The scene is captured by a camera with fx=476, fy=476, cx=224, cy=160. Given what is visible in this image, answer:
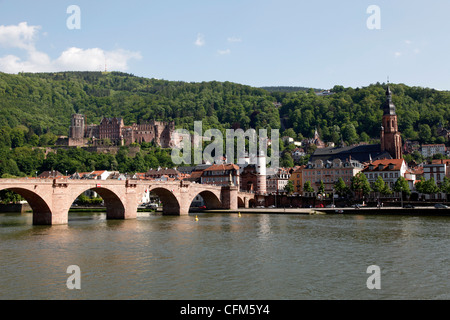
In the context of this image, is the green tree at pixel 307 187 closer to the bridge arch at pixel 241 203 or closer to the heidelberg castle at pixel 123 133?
the bridge arch at pixel 241 203

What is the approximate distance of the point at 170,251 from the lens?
101 ft

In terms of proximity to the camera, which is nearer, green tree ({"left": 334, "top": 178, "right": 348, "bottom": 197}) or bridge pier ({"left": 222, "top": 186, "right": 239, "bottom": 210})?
bridge pier ({"left": 222, "top": 186, "right": 239, "bottom": 210})

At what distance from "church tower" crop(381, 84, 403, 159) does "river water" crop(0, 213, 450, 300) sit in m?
74.0

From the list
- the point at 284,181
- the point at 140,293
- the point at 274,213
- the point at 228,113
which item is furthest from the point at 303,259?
the point at 228,113

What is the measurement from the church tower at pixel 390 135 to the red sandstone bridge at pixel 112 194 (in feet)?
159

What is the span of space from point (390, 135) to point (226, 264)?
9620 cm

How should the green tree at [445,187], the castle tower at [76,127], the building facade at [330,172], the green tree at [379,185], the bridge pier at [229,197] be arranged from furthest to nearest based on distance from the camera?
1. the castle tower at [76,127]
2. the building facade at [330,172]
3. the bridge pier at [229,197]
4. the green tree at [379,185]
5. the green tree at [445,187]

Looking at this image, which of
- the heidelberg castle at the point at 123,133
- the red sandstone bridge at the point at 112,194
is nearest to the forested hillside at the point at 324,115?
the heidelberg castle at the point at 123,133

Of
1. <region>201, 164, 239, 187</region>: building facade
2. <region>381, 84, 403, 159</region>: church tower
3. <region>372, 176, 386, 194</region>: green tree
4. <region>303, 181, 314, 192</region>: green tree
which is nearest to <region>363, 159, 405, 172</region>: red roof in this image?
<region>372, 176, 386, 194</region>: green tree

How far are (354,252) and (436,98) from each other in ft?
500

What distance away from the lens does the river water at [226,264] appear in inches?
793

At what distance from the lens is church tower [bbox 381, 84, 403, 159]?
113 metres

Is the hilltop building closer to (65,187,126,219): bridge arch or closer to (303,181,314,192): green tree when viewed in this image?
(303,181,314,192): green tree
